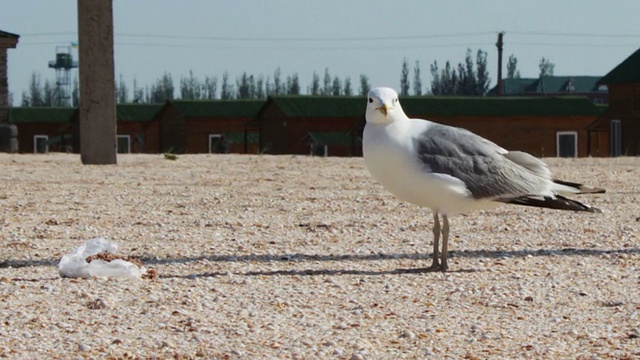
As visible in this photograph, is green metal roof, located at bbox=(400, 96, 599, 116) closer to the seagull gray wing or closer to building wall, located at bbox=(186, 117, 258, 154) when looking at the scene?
building wall, located at bbox=(186, 117, 258, 154)

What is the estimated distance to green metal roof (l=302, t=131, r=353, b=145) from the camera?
5250 centimetres

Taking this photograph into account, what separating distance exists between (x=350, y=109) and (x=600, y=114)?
1193cm

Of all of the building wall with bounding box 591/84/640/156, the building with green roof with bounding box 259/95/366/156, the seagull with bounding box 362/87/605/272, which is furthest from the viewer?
the building with green roof with bounding box 259/95/366/156

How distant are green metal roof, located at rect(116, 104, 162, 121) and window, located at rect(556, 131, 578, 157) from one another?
23206 millimetres

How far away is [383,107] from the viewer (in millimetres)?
7812

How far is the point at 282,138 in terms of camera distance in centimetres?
5447

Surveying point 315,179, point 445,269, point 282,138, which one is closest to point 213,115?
point 282,138

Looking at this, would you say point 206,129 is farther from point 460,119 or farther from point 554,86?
point 554,86

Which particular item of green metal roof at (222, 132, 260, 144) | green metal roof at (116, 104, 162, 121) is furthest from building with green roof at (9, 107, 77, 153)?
green metal roof at (222, 132, 260, 144)

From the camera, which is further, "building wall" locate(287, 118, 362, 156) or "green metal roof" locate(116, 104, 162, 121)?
"green metal roof" locate(116, 104, 162, 121)

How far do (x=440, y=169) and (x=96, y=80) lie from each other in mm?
12901

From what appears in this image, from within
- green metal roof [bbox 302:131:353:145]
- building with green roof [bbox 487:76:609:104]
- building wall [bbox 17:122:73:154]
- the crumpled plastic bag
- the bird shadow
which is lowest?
the bird shadow

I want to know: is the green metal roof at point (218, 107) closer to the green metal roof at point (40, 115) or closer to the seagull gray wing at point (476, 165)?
the green metal roof at point (40, 115)

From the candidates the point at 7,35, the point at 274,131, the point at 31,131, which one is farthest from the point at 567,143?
the point at 7,35
